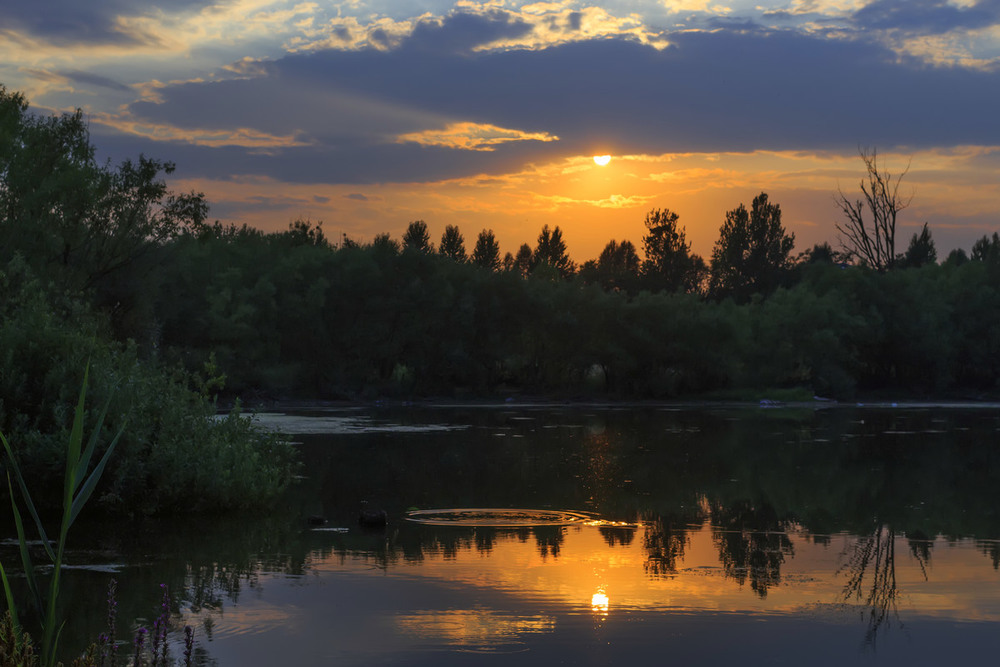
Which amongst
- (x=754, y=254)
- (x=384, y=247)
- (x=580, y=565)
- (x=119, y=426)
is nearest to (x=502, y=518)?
(x=580, y=565)

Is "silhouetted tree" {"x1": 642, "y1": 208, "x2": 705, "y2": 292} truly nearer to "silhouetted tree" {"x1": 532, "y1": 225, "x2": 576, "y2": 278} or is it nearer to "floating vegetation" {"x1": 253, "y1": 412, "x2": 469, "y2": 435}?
"silhouetted tree" {"x1": 532, "y1": 225, "x2": 576, "y2": 278}

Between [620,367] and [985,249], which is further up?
[985,249]

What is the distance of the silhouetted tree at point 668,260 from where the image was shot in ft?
415

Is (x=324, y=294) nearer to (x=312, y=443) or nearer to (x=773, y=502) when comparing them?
(x=312, y=443)

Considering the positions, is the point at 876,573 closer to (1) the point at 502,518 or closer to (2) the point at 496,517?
(1) the point at 502,518

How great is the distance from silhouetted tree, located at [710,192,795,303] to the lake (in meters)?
88.9

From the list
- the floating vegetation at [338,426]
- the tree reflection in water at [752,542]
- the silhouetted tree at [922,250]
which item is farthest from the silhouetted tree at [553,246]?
the tree reflection in water at [752,542]

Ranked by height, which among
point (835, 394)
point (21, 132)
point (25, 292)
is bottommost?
point (835, 394)

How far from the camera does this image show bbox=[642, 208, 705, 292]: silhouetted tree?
415 feet

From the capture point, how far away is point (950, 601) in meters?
13.5

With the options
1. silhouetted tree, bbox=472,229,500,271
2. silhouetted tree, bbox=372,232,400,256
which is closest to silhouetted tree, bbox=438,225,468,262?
silhouetted tree, bbox=472,229,500,271

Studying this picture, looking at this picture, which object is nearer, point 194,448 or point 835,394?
point 194,448

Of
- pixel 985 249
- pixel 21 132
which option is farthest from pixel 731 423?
pixel 985 249

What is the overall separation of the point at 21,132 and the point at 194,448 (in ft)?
83.3
